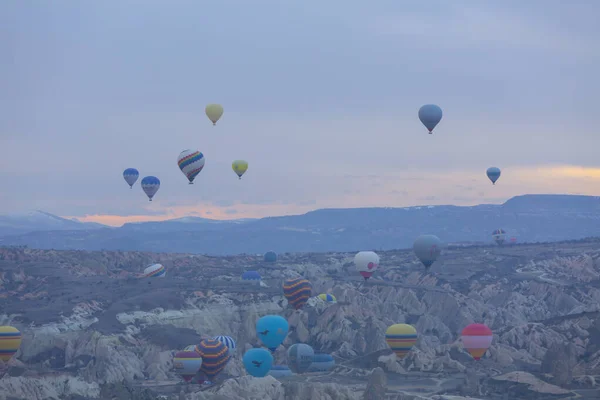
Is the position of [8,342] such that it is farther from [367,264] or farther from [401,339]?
[367,264]

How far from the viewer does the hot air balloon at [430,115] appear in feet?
317

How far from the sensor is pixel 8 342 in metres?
79.5

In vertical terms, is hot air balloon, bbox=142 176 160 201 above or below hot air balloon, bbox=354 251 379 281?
above

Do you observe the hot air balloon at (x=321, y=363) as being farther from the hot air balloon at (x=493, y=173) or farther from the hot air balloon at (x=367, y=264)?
the hot air balloon at (x=493, y=173)

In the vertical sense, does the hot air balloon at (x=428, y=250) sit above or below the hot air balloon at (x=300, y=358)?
above

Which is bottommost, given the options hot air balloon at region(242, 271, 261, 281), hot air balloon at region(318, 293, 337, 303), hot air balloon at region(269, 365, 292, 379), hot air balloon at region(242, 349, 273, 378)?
hot air balloon at region(269, 365, 292, 379)

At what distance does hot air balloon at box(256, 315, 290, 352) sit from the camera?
293ft

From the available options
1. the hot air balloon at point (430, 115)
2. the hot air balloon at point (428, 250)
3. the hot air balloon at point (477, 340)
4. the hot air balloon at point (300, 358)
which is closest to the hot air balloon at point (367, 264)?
the hot air balloon at point (428, 250)

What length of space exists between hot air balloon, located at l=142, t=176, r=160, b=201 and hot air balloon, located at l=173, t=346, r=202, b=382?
115ft

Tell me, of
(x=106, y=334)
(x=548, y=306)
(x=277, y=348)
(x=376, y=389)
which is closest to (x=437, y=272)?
(x=548, y=306)

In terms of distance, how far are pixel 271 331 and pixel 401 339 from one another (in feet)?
35.6

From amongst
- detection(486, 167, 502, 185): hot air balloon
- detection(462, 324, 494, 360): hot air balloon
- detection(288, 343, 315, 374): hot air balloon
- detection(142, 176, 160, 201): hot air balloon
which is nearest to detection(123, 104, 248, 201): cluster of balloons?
detection(142, 176, 160, 201): hot air balloon

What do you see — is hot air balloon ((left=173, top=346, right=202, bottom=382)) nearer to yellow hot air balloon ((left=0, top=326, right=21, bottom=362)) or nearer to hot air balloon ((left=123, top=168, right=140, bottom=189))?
yellow hot air balloon ((left=0, top=326, right=21, bottom=362))

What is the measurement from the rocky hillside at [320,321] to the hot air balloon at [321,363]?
144 centimetres
